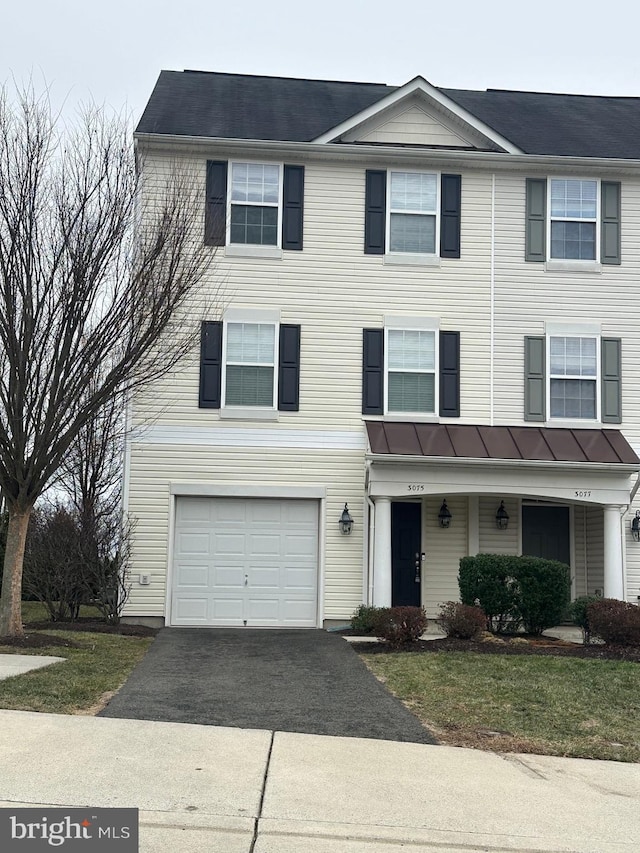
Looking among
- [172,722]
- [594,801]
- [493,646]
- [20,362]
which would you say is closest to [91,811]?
[172,722]

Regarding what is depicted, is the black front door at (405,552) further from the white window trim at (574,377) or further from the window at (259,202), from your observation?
the window at (259,202)

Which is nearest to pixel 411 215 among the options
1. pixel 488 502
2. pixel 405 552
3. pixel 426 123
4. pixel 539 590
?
pixel 426 123

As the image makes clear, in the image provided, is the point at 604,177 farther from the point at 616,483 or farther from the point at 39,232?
the point at 39,232

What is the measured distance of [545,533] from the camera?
1708cm

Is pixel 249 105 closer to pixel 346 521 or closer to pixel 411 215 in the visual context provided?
pixel 411 215

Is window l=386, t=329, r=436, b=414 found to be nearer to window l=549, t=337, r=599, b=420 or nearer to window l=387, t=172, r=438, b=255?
window l=387, t=172, r=438, b=255

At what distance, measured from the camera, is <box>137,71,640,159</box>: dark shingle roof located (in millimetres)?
17172

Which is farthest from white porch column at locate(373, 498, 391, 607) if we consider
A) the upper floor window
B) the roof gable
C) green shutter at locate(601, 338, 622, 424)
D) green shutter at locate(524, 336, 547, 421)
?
the roof gable

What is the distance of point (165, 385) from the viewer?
635 inches

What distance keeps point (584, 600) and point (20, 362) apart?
8494mm

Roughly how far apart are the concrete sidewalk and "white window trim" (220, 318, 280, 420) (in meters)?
9.06

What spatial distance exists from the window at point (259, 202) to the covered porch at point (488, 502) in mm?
3700

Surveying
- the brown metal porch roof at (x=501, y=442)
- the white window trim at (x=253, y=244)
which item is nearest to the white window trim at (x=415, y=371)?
the brown metal porch roof at (x=501, y=442)

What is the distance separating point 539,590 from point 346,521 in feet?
11.8
